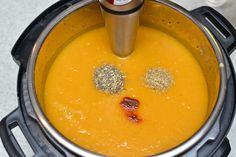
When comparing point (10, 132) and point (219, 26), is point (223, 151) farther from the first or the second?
point (10, 132)

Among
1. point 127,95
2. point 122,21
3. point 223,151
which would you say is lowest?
point 223,151

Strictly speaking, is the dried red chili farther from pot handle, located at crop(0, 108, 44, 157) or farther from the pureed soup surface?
pot handle, located at crop(0, 108, 44, 157)

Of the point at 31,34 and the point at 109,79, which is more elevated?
the point at 31,34

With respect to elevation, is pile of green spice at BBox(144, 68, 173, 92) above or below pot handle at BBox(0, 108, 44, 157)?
below

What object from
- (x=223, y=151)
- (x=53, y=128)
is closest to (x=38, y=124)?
(x=53, y=128)

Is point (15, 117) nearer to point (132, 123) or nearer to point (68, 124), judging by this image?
point (68, 124)

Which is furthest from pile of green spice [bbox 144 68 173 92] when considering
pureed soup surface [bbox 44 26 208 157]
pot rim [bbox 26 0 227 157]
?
pot rim [bbox 26 0 227 157]

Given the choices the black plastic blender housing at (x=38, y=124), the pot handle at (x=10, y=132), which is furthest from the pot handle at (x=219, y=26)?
the pot handle at (x=10, y=132)

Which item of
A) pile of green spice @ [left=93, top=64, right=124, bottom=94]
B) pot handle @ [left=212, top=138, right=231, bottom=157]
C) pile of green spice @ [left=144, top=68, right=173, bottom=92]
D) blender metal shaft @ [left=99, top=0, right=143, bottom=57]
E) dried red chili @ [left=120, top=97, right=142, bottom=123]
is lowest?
pot handle @ [left=212, top=138, right=231, bottom=157]
